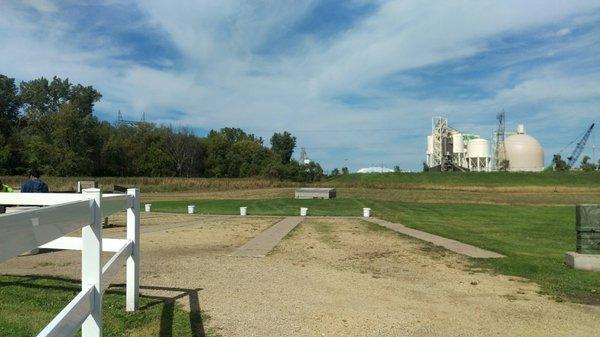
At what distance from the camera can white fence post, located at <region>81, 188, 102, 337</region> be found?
325 cm

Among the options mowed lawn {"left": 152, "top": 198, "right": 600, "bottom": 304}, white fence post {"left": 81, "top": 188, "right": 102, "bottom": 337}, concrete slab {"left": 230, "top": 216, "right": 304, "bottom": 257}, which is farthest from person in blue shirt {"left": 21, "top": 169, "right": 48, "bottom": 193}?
white fence post {"left": 81, "top": 188, "right": 102, "bottom": 337}

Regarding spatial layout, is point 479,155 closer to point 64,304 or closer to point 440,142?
point 440,142

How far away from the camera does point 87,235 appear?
3.25 m

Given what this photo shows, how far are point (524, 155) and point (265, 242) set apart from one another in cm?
10872

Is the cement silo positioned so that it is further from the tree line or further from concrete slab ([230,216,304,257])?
concrete slab ([230,216,304,257])

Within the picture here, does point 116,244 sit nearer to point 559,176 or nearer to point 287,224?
point 287,224

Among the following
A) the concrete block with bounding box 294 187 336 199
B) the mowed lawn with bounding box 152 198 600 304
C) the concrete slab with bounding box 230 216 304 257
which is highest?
the concrete block with bounding box 294 187 336 199

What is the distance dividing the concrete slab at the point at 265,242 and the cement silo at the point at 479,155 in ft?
329

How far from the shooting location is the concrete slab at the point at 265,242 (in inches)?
455

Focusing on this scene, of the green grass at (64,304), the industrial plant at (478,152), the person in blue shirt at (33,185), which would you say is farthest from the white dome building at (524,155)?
the green grass at (64,304)

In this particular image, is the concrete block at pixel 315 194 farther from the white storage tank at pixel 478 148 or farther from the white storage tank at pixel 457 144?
the white storage tank at pixel 478 148

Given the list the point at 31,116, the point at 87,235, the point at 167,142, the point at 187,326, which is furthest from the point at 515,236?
the point at 167,142

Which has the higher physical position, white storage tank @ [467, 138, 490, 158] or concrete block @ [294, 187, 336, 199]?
white storage tank @ [467, 138, 490, 158]

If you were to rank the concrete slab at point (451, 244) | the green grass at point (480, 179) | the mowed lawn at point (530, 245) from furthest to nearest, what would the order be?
the green grass at point (480, 179)
the concrete slab at point (451, 244)
the mowed lawn at point (530, 245)
